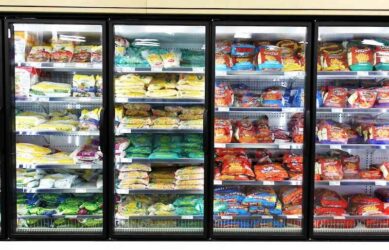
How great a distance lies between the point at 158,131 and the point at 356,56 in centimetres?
176

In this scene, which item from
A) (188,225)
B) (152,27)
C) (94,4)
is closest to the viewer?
(94,4)

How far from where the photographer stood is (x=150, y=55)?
10.5 feet

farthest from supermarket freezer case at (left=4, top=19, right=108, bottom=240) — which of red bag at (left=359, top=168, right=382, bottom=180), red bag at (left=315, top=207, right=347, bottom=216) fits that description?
red bag at (left=359, top=168, right=382, bottom=180)

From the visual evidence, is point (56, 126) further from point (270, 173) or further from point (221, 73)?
point (270, 173)

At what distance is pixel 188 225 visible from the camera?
127 inches

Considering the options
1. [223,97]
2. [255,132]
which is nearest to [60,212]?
[223,97]

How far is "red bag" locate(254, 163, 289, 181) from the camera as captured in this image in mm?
3124

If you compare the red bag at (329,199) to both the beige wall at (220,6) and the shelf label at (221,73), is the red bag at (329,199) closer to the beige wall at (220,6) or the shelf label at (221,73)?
the shelf label at (221,73)

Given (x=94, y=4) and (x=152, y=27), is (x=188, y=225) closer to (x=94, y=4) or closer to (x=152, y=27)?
(x=152, y=27)

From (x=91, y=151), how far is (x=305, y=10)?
6.73 ft

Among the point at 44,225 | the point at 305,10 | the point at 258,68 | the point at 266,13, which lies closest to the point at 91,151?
the point at 44,225

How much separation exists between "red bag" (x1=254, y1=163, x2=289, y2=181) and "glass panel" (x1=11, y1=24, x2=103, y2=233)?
1309mm

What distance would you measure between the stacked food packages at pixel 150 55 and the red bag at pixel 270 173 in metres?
1.04

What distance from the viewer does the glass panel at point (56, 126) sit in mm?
3049
